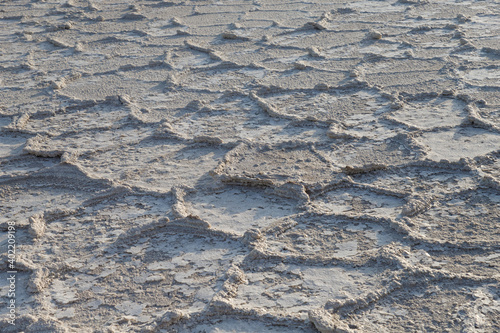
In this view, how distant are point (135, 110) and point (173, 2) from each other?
2161mm

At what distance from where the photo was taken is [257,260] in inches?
54.5

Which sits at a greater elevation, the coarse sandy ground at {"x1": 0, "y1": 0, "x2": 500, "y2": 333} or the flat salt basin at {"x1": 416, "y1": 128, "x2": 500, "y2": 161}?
the flat salt basin at {"x1": 416, "y1": 128, "x2": 500, "y2": 161}

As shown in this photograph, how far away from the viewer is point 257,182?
5.66ft

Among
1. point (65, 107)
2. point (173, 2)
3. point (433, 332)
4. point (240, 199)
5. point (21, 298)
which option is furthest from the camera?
point (173, 2)

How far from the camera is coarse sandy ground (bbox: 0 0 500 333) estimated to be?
1242mm

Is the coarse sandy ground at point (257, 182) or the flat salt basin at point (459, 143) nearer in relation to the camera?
the coarse sandy ground at point (257, 182)

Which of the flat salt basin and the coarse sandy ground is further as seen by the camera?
the flat salt basin

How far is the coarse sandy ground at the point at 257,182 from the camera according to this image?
124cm

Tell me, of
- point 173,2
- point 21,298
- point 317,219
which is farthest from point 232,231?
point 173,2

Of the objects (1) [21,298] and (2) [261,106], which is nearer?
(1) [21,298]

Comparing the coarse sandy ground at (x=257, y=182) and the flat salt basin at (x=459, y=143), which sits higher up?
the flat salt basin at (x=459, y=143)

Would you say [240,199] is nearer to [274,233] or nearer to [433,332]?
[274,233]

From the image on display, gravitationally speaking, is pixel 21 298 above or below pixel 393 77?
below

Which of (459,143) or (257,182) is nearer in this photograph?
(257,182)
